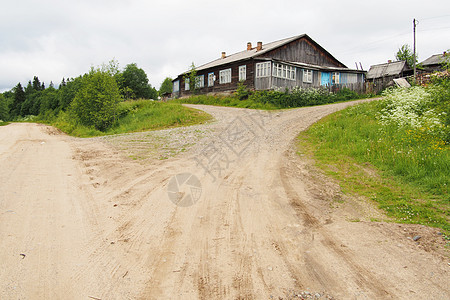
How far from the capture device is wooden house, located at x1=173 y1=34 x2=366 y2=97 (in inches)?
1089

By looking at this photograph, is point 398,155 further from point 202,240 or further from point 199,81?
point 199,81

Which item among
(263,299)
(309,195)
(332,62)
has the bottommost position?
(263,299)

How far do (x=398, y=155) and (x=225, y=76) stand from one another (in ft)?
86.4

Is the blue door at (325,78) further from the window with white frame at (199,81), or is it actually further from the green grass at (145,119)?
the green grass at (145,119)

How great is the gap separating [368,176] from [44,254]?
6993mm

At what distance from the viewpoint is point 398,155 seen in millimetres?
7676

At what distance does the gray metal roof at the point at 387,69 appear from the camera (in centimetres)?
3653

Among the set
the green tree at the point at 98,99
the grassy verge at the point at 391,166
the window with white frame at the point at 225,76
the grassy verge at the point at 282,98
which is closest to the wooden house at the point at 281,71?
the window with white frame at the point at 225,76

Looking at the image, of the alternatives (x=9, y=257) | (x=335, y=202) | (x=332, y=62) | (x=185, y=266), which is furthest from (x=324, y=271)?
(x=332, y=62)

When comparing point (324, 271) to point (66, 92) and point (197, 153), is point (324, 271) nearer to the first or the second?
point (197, 153)

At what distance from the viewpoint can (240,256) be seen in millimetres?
3857

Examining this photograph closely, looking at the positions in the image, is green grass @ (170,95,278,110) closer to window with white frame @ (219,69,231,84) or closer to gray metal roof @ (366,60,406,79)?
window with white frame @ (219,69,231,84)

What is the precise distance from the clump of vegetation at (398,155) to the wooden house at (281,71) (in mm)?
15696

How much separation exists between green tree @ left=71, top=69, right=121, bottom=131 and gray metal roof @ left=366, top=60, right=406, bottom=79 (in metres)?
33.8
